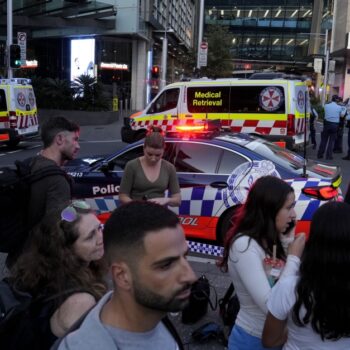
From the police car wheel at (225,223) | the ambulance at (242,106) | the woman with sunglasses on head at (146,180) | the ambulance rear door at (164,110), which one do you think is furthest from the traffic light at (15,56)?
the woman with sunglasses on head at (146,180)

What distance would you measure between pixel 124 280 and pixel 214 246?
4527 millimetres

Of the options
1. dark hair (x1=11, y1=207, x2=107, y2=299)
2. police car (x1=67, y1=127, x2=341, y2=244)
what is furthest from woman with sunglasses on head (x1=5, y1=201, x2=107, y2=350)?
police car (x1=67, y1=127, x2=341, y2=244)

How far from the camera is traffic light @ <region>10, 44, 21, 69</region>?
61.3 feet

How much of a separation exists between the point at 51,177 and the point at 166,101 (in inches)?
449

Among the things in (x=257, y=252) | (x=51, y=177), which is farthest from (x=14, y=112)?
(x=257, y=252)

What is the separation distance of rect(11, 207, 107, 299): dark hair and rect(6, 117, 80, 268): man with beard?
0.42m

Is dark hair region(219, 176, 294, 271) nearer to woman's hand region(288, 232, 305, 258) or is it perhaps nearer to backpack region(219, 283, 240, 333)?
woman's hand region(288, 232, 305, 258)

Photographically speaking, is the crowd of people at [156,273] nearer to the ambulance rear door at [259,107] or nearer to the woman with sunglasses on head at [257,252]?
the woman with sunglasses on head at [257,252]

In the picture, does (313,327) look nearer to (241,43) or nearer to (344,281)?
(344,281)

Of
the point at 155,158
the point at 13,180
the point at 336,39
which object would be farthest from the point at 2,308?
the point at 336,39

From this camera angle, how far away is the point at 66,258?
85.9 inches

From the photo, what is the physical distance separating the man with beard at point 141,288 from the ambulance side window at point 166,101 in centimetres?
1274

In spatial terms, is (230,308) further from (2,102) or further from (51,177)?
(2,102)

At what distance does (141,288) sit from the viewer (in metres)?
1.27
